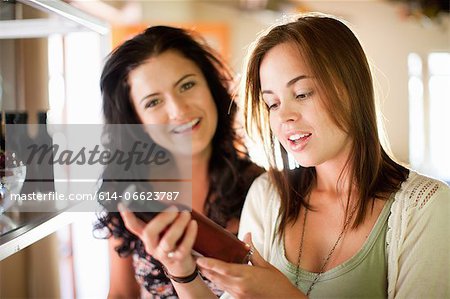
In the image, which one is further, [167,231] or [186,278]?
[186,278]

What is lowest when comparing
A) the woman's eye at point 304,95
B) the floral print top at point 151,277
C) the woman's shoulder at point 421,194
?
the floral print top at point 151,277

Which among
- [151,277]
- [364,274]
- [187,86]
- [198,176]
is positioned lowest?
[151,277]

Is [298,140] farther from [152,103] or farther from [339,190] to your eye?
[152,103]

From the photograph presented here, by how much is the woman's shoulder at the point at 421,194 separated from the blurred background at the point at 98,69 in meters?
0.16

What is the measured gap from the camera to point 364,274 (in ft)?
2.97

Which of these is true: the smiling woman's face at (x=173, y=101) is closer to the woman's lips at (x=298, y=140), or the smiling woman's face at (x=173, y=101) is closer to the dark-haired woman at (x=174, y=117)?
the dark-haired woman at (x=174, y=117)

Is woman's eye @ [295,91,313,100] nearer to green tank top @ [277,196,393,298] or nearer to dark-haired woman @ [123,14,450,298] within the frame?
dark-haired woman @ [123,14,450,298]

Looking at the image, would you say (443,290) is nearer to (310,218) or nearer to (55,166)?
(310,218)

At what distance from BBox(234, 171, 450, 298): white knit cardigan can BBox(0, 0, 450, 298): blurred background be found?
191 mm

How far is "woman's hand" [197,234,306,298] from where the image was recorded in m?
0.74

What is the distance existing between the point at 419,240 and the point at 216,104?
64 centimetres

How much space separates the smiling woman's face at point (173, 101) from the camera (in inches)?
46.8
